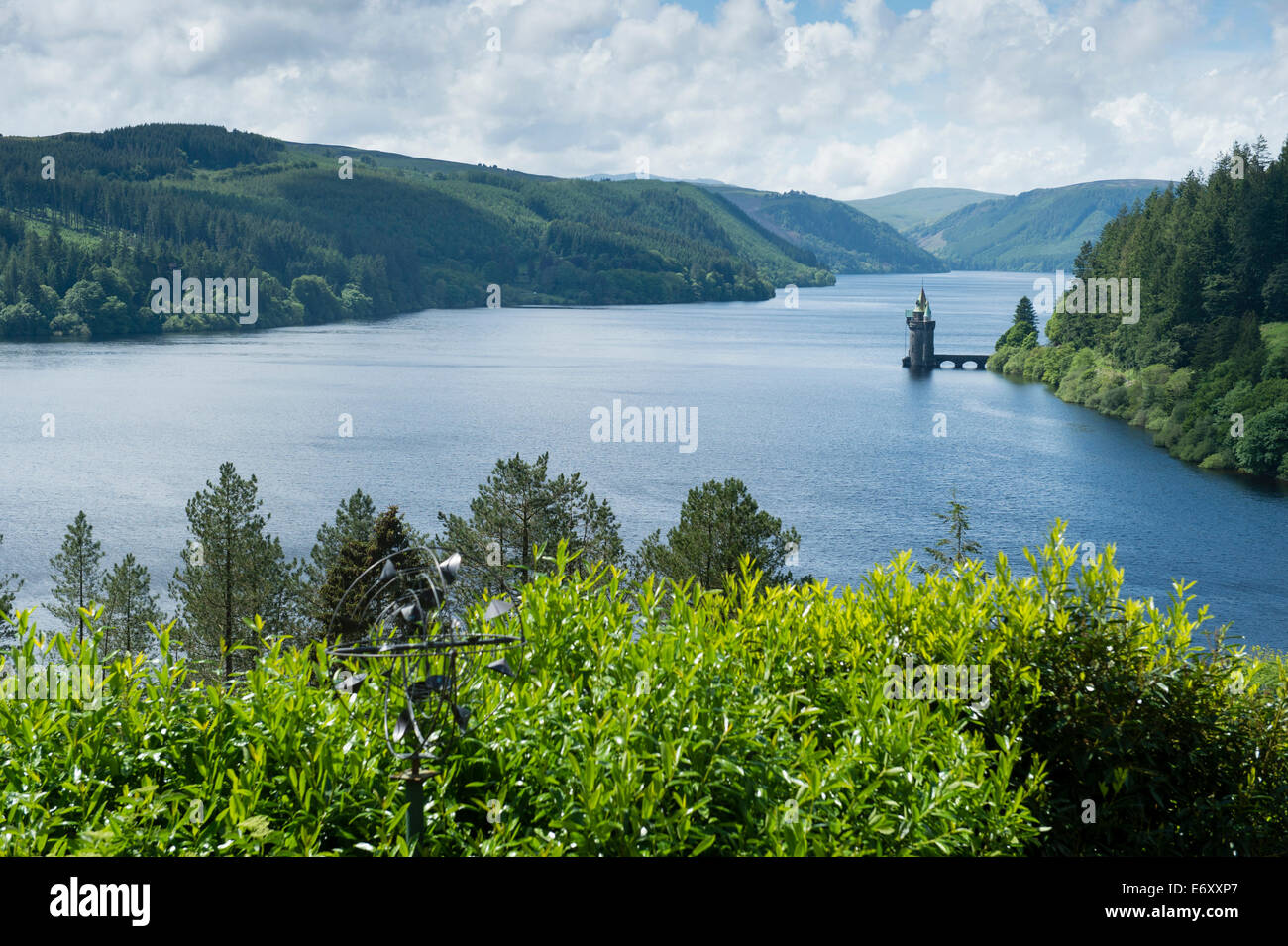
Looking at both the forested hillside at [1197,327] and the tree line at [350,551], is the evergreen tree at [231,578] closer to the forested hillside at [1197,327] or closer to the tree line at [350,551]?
the tree line at [350,551]

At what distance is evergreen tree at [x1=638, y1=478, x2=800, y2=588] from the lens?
3781cm

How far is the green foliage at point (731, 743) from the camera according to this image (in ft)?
20.3

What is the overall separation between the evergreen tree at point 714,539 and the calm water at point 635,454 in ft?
48.3

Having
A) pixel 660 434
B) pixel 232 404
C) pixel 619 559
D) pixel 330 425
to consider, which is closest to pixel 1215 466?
pixel 660 434

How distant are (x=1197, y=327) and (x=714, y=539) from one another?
97.3 metres

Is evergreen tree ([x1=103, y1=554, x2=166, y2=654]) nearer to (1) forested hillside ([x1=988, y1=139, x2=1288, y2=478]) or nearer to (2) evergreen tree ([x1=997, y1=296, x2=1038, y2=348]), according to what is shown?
(1) forested hillside ([x1=988, y1=139, x2=1288, y2=478])

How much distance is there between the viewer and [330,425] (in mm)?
97375

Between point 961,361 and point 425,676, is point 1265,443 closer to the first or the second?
point 961,361

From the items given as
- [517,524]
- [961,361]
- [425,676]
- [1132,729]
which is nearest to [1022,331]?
[961,361]

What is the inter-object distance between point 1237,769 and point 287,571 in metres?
45.4

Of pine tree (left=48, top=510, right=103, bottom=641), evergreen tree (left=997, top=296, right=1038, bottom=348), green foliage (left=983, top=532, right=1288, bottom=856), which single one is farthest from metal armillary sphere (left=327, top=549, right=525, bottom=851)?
evergreen tree (left=997, top=296, right=1038, bottom=348)

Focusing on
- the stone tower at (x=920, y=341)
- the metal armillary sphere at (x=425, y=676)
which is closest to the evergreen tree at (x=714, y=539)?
the metal armillary sphere at (x=425, y=676)
